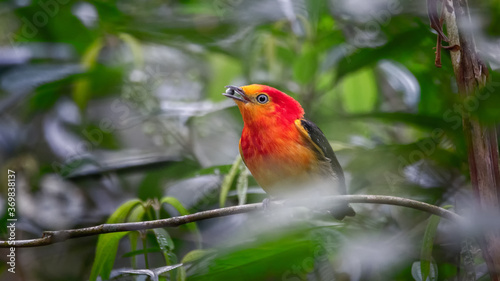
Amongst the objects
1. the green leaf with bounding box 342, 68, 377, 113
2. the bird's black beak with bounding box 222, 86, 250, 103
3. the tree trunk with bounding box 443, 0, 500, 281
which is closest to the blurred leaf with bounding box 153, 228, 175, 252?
the bird's black beak with bounding box 222, 86, 250, 103

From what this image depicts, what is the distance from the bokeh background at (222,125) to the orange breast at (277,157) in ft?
0.28

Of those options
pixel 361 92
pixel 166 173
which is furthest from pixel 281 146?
pixel 361 92

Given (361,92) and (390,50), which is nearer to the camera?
(390,50)

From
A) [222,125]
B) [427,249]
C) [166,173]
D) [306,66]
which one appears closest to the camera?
[427,249]

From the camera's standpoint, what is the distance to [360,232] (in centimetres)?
124

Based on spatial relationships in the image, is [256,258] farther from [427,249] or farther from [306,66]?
[306,66]

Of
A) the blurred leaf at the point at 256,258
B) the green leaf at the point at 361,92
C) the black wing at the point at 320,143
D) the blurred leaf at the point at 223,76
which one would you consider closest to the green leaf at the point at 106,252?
the blurred leaf at the point at 256,258

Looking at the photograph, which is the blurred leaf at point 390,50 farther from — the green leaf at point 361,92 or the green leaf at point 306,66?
the green leaf at point 361,92

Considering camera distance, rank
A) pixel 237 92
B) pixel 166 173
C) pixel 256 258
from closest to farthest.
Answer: pixel 256 258
pixel 237 92
pixel 166 173

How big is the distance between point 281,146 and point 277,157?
4cm

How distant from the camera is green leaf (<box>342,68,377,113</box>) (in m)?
2.15

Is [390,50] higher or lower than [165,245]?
higher

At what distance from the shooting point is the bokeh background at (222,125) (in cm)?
123

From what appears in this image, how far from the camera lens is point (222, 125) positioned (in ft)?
7.57
